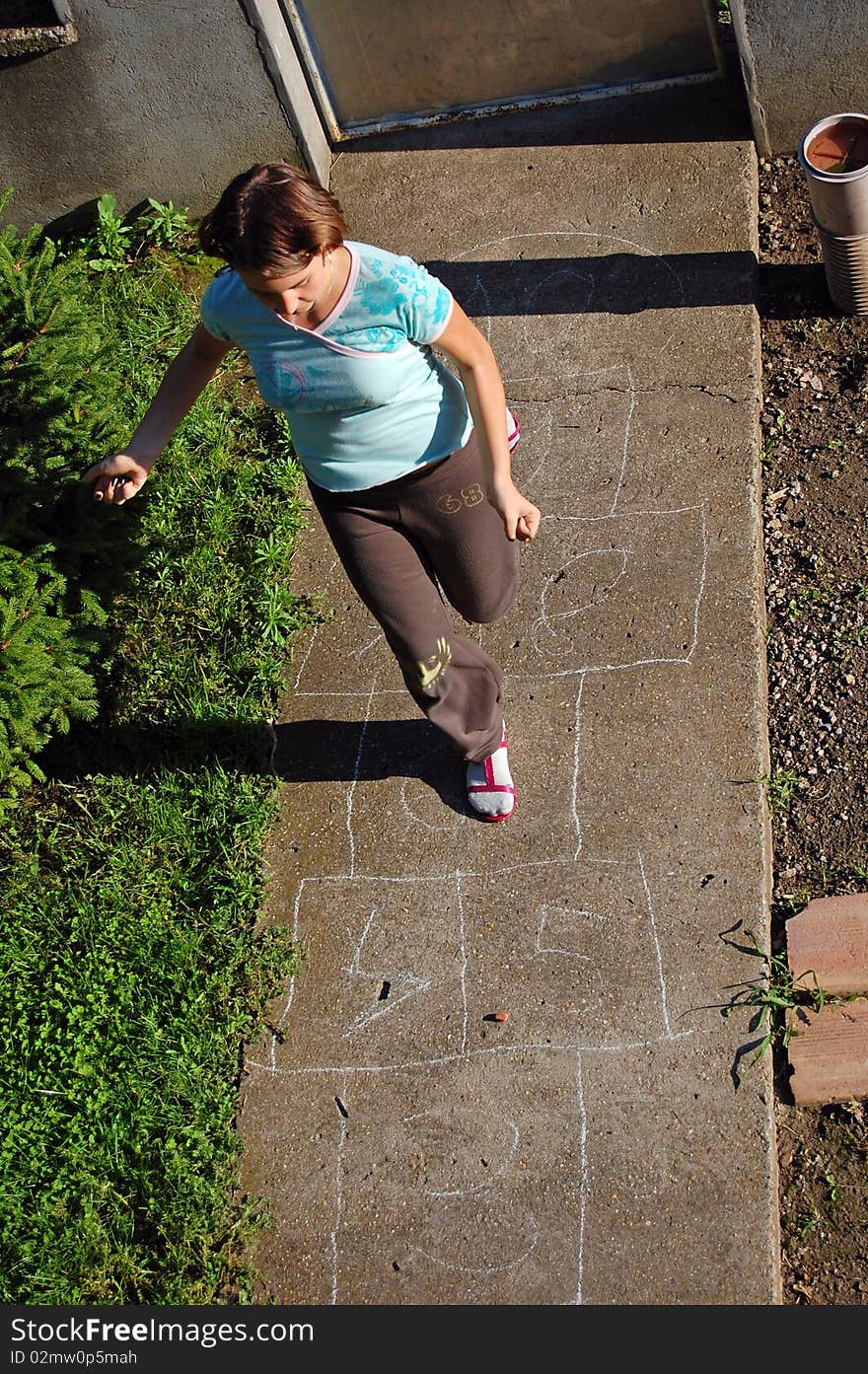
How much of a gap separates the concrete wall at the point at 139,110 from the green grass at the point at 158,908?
965 millimetres

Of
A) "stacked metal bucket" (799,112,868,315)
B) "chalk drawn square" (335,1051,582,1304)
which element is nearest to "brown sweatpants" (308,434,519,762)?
"chalk drawn square" (335,1051,582,1304)

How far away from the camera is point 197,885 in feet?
13.6

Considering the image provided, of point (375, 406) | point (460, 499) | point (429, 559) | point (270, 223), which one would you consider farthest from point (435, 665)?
point (270, 223)

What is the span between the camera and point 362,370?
122 inches

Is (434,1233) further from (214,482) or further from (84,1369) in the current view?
(214,482)

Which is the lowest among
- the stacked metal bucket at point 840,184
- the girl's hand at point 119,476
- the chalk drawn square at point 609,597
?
the chalk drawn square at point 609,597

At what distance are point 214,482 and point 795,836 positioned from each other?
94.2 inches

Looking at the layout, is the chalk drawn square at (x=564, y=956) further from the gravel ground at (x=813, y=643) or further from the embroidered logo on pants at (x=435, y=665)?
the embroidered logo on pants at (x=435, y=665)

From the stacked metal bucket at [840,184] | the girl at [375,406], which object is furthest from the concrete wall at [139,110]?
the girl at [375,406]

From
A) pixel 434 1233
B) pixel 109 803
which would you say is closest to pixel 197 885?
pixel 109 803

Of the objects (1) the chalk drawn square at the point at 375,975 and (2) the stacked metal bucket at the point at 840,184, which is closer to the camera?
(1) the chalk drawn square at the point at 375,975

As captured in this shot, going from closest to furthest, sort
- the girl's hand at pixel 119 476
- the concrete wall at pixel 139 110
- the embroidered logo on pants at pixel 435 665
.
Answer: the girl's hand at pixel 119 476 < the embroidered logo on pants at pixel 435 665 < the concrete wall at pixel 139 110

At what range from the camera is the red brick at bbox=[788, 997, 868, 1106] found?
348 cm

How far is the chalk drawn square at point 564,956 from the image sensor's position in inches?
144
